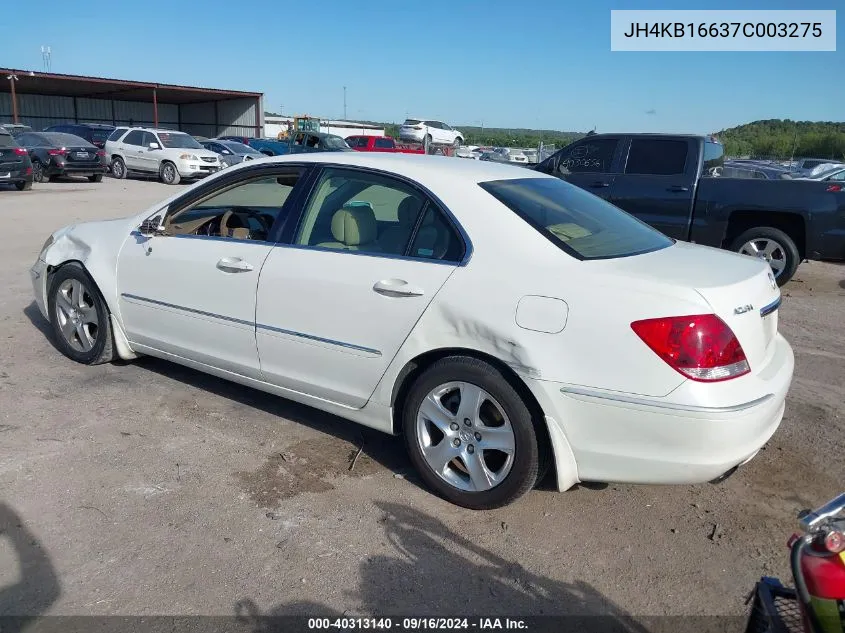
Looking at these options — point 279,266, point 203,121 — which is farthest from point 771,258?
point 203,121

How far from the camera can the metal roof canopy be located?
113 feet

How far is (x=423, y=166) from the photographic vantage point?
381cm

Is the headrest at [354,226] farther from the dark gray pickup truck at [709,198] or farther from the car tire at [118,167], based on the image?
the car tire at [118,167]

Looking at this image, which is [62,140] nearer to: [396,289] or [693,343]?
[396,289]

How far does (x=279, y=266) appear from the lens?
3869mm

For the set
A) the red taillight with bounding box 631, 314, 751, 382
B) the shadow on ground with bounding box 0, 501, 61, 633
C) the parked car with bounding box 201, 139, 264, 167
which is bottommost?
the shadow on ground with bounding box 0, 501, 61, 633

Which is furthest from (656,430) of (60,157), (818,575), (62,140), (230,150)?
(230,150)

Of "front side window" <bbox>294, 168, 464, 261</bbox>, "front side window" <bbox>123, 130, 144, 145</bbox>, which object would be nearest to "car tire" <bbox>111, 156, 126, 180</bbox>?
"front side window" <bbox>123, 130, 144, 145</bbox>

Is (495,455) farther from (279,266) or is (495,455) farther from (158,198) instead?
(158,198)

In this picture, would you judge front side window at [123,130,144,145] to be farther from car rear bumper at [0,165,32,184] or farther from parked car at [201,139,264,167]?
car rear bumper at [0,165,32,184]

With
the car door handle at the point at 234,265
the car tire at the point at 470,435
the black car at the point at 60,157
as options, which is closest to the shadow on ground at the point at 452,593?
the car tire at the point at 470,435

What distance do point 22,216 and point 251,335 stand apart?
38.0 feet

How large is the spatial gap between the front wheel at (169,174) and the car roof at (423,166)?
2002 centimetres

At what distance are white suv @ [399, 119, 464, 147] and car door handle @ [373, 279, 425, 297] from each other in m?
35.7
